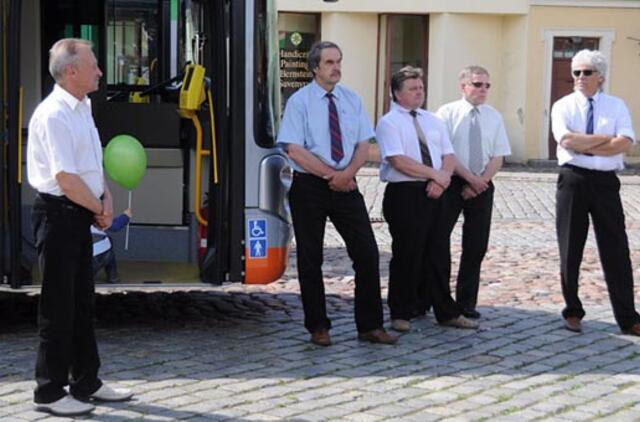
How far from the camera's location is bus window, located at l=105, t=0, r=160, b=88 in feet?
33.5

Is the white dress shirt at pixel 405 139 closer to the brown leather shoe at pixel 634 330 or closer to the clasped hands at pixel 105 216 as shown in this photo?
the brown leather shoe at pixel 634 330

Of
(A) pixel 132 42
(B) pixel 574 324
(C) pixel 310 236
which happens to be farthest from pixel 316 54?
(B) pixel 574 324

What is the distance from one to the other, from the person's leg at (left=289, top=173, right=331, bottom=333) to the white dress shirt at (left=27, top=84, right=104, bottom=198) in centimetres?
199

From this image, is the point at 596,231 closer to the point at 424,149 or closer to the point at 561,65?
the point at 424,149

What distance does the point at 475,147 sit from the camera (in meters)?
9.23

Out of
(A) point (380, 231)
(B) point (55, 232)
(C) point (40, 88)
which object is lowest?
(A) point (380, 231)

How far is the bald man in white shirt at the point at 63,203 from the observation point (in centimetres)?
651

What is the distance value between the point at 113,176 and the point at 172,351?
45.2 inches

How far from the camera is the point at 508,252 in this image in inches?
536

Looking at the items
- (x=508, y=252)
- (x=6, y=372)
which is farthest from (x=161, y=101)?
(x=508, y=252)

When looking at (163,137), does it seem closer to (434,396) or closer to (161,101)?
(161,101)

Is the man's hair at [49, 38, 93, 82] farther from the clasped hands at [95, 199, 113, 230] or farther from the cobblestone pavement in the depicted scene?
the cobblestone pavement

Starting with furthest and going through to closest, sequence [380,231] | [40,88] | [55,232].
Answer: [380,231]
[40,88]
[55,232]

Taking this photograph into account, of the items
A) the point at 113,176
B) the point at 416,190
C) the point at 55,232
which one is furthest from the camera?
the point at 416,190
